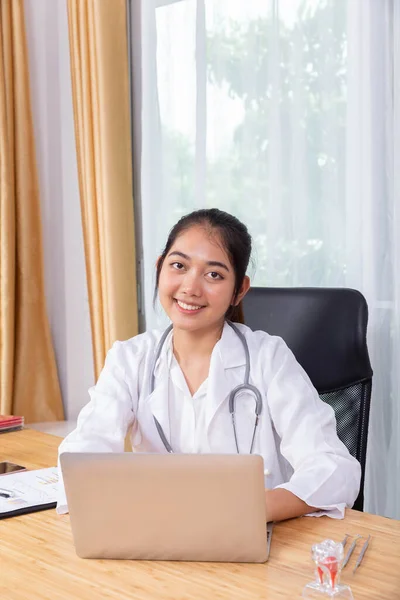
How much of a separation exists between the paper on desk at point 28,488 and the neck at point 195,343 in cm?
36

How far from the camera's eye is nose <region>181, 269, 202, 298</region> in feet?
5.45

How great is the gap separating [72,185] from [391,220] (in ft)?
5.35

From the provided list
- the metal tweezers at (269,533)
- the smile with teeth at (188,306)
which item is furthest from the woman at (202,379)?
the metal tweezers at (269,533)

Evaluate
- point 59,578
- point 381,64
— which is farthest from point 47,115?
point 59,578

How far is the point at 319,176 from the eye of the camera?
109 inches

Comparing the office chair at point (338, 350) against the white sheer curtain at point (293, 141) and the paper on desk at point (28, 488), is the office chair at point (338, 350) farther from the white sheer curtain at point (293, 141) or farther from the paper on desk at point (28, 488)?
the white sheer curtain at point (293, 141)

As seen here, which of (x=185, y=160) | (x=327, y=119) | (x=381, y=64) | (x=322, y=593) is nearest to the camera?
(x=322, y=593)

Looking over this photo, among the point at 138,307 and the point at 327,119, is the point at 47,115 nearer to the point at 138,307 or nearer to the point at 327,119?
the point at 138,307

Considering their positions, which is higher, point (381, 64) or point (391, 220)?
point (381, 64)

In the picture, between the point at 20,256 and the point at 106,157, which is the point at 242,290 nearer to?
the point at 106,157

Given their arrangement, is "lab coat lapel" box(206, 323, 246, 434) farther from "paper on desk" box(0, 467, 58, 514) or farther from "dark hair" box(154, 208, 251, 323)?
"paper on desk" box(0, 467, 58, 514)

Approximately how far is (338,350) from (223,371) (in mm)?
311

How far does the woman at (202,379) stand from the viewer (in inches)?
62.9

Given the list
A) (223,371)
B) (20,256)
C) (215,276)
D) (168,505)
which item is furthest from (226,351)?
(20,256)
